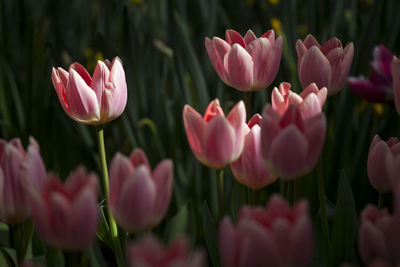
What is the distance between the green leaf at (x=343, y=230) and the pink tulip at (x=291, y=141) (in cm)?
20

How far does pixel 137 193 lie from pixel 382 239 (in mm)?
224

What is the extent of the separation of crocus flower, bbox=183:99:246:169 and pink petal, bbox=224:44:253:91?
0.19 meters

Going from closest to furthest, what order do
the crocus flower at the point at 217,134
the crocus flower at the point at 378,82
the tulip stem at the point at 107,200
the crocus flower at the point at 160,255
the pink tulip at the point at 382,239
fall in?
the crocus flower at the point at 160,255
the pink tulip at the point at 382,239
the crocus flower at the point at 217,134
the tulip stem at the point at 107,200
the crocus flower at the point at 378,82

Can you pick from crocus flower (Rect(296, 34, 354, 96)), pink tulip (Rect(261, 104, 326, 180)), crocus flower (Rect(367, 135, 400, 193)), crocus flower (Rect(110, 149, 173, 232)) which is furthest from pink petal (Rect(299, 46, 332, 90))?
crocus flower (Rect(110, 149, 173, 232))

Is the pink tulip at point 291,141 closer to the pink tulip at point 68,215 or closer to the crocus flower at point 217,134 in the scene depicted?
the crocus flower at point 217,134

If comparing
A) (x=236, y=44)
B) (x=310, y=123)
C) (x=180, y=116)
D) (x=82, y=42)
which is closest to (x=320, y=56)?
(x=236, y=44)

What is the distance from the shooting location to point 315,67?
79cm

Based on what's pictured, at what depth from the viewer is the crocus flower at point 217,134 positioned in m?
0.61

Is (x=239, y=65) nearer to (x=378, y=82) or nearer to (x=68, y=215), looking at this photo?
(x=68, y=215)

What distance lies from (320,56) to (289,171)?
0.89 ft

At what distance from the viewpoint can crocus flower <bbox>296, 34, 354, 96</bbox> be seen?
79 centimetres

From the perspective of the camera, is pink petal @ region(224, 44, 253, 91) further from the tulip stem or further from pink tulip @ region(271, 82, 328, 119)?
the tulip stem

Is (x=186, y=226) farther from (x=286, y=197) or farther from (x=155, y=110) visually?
(x=155, y=110)

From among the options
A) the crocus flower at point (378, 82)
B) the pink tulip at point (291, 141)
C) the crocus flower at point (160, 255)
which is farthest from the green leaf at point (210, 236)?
the crocus flower at point (378, 82)
